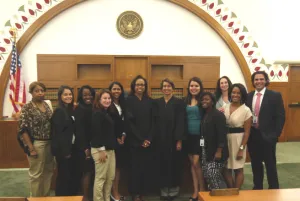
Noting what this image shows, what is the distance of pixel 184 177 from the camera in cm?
331

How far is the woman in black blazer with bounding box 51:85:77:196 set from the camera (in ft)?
8.62

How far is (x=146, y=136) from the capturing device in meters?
3.03

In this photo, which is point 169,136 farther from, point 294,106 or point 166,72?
point 294,106

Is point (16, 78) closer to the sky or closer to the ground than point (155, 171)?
closer to the sky

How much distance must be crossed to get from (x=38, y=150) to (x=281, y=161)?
4.23 m

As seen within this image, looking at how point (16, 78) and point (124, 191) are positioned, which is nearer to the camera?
point (124, 191)

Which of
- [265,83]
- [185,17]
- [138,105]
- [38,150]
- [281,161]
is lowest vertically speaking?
[281,161]

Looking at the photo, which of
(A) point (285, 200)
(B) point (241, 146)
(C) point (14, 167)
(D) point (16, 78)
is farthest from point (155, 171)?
(D) point (16, 78)

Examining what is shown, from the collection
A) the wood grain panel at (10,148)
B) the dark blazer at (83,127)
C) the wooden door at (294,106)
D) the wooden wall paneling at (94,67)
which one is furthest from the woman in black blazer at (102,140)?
the wooden door at (294,106)

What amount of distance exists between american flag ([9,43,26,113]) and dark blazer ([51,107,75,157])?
107 inches

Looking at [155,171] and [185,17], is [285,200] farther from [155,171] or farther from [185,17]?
[185,17]

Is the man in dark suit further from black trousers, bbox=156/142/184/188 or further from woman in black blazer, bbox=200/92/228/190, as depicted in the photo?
black trousers, bbox=156/142/184/188

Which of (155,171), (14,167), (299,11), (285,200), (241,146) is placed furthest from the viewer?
(299,11)

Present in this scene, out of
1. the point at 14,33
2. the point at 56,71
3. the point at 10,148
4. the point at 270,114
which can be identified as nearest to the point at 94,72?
the point at 56,71
